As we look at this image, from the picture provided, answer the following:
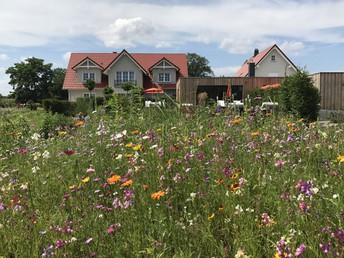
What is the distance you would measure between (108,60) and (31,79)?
106 feet

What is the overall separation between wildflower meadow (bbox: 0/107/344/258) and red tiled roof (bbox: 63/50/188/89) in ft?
141

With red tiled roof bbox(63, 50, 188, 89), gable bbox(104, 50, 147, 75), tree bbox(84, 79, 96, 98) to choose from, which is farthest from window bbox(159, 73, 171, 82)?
tree bbox(84, 79, 96, 98)

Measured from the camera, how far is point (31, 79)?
74.6m

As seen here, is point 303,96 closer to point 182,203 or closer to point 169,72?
point 182,203

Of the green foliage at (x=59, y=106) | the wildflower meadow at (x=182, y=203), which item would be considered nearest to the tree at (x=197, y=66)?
the green foliage at (x=59, y=106)

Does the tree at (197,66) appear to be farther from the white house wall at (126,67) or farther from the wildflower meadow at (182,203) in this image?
the wildflower meadow at (182,203)

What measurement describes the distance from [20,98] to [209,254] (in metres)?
75.2

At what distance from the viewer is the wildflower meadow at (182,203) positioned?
6.50ft

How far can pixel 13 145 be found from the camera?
533cm

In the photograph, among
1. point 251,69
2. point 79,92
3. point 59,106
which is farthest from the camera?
point 251,69

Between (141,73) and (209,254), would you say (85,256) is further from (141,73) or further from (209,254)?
(141,73)

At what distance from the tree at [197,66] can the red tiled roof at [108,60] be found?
3982cm

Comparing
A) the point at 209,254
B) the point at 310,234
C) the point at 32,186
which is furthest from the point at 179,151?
the point at 310,234

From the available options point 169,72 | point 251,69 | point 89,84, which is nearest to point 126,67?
point 169,72
